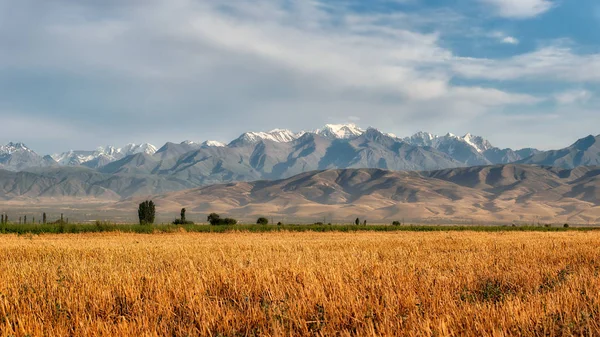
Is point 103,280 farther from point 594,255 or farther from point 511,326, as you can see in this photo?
point 594,255

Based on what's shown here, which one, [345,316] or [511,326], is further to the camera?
[345,316]

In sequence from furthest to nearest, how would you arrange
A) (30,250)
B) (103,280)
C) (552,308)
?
(30,250) < (103,280) < (552,308)

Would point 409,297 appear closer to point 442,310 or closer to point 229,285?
point 442,310

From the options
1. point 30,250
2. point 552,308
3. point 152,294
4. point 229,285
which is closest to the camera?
point 552,308

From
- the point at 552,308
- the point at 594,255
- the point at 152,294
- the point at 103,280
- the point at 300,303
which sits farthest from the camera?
the point at 594,255

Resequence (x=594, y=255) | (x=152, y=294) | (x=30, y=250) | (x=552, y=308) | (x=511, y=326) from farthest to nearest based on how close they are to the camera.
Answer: (x=30, y=250), (x=594, y=255), (x=152, y=294), (x=552, y=308), (x=511, y=326)

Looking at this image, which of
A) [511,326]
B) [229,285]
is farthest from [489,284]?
[229,285]

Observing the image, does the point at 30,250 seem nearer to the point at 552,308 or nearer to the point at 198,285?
the point at 198,285

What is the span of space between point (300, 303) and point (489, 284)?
190 inches

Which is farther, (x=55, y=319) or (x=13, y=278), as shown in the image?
(x=13, y=278)

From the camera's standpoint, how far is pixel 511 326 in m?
7.56

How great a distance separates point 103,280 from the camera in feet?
39.8

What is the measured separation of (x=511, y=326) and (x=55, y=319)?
7.32m

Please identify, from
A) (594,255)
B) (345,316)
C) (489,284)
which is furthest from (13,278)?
(594,255)
